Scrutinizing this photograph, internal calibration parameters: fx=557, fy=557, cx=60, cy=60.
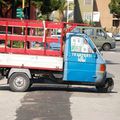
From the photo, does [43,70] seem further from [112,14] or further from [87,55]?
[112,14]

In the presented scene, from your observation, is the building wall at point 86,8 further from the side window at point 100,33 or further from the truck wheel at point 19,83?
Result: the truck wheel at point 19,83

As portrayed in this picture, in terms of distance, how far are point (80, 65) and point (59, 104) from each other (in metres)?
2.75

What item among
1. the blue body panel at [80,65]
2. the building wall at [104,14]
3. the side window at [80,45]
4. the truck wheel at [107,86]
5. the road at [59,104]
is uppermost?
the building wall at [104,14]

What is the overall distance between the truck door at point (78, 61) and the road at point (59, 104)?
19.8 inches

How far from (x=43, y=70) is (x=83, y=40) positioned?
1.48 meters

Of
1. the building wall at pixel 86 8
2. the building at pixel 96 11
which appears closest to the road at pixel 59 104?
the building at pixel 96 11

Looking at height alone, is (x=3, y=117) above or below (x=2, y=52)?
below

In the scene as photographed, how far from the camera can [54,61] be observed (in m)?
16.3

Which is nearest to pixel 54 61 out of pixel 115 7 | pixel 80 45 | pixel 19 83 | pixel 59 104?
pixel 80 45

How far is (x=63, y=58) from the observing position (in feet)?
53.5

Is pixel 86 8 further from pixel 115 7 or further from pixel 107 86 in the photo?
pixel 107 86

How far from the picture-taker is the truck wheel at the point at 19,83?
16.2 meters

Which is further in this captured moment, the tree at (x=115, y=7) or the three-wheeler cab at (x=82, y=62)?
the tree at (x=115, y=7)

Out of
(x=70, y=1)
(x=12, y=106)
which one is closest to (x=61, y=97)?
(x=12, y=106)
